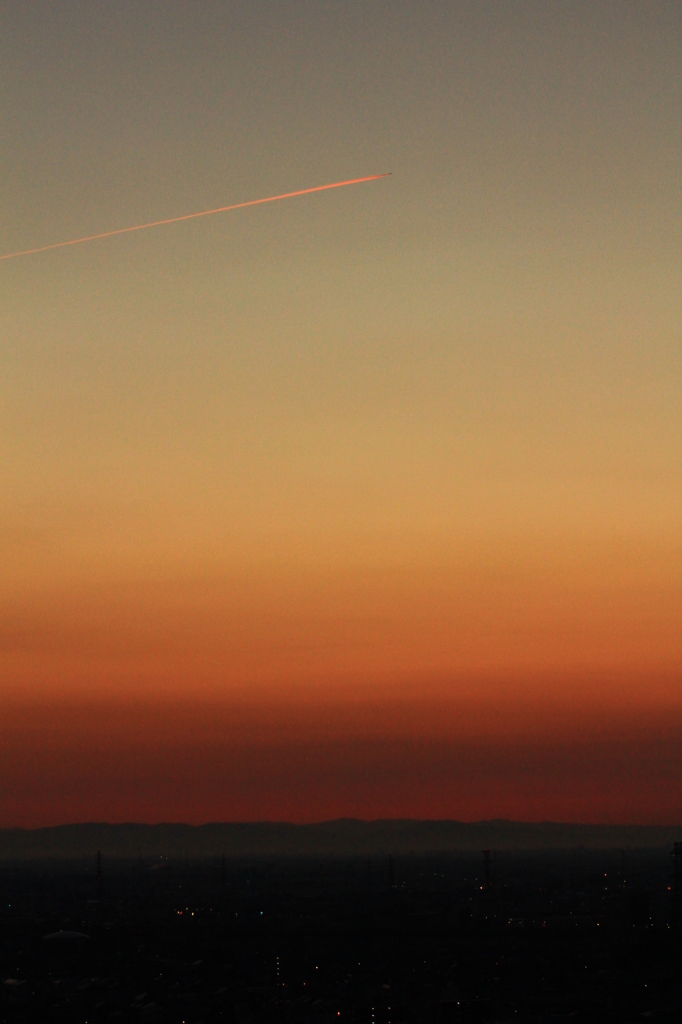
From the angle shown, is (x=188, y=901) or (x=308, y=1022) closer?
(x=308, y=1022)

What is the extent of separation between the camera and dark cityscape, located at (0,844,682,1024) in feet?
188

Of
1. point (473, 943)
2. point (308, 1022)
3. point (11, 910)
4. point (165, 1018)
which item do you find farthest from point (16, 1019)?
point (11, 910)

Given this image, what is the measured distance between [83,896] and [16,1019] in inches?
4021

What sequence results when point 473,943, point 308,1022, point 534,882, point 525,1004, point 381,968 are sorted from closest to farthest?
point 308,1022 < point 525,1004 < point 381,968 < point 473,943 < point 534,882

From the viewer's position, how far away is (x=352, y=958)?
77.4 m

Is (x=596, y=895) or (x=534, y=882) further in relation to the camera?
(x=534, y=882)

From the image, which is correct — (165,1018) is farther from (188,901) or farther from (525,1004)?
(188,901)

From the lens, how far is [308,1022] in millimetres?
53688

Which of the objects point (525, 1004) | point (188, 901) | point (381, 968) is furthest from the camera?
point (188, 901)

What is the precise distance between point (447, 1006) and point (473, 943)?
41121 mm

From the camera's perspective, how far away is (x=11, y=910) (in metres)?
125

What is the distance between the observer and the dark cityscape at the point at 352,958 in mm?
57281

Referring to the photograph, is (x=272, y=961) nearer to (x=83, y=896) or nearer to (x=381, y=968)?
(x=381, y=968)

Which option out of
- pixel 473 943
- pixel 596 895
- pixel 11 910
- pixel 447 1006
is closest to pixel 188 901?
pixel 11 910
